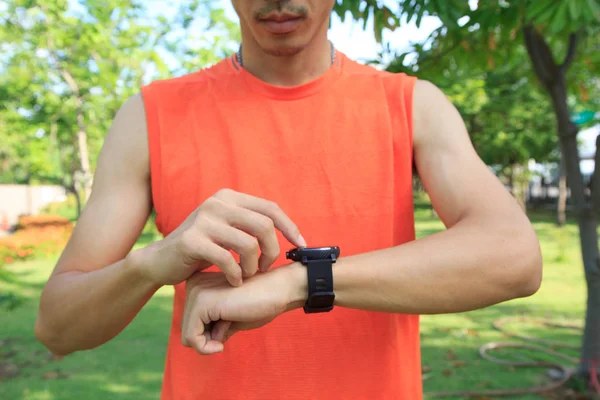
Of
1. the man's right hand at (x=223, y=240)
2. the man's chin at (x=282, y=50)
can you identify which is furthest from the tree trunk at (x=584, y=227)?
the man's right hand at (x=223, y=240)

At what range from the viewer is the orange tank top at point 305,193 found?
1347 millimetres

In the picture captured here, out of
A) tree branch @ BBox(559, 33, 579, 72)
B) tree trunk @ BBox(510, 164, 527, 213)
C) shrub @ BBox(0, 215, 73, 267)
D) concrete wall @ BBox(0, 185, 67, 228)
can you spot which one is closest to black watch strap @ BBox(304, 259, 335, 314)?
tree branch @ BBox(559, 33, 579, 72)

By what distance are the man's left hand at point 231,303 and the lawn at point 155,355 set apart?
2947 mm

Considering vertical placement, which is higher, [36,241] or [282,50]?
[282,50]

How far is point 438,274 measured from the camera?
1137 mm

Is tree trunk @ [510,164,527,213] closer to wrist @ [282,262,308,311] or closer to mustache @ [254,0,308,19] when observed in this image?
mustache @ [254,0,308,19]

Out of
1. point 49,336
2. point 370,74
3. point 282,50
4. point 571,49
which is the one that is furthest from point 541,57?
point 49,336

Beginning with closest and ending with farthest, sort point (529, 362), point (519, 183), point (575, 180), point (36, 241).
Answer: point (575, 180), point (529, 362), point (36, 241), point (519, 183)

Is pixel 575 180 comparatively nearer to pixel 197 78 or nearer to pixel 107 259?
pixel 197 78

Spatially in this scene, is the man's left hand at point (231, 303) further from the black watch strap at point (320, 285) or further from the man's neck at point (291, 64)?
the man's neck at point (291, 64)

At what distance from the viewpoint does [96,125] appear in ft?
55.0

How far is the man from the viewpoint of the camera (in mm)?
1161

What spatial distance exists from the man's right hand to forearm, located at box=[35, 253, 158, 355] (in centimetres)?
7

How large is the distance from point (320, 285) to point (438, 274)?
0.81 feet
